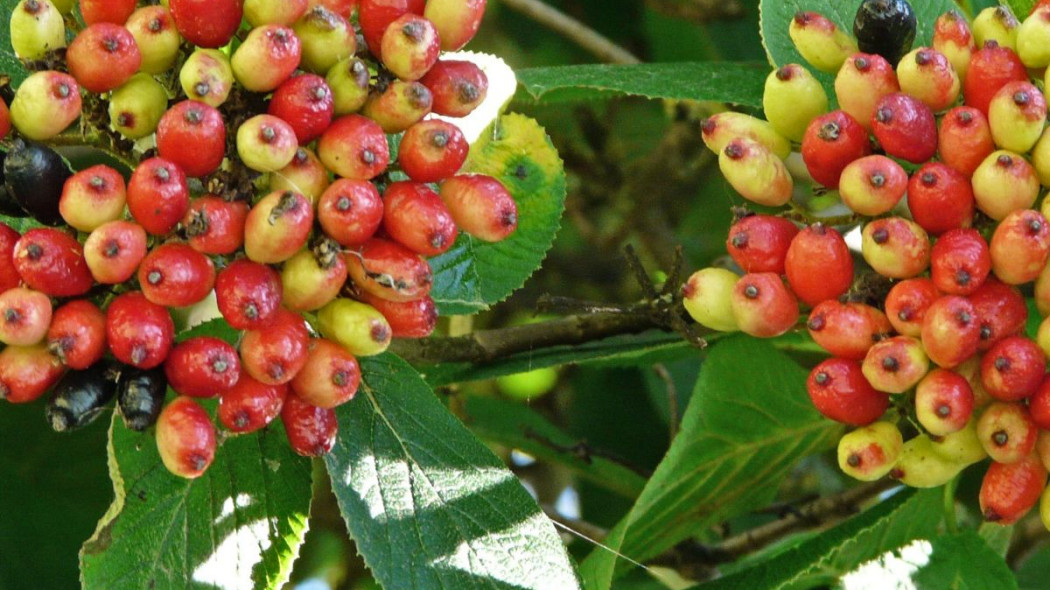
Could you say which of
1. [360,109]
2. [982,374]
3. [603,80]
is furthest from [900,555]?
[360,109]

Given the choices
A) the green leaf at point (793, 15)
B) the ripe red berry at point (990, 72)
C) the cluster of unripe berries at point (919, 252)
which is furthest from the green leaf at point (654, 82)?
the ripe red berry at point (990, 72)

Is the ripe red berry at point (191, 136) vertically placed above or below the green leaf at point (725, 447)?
above

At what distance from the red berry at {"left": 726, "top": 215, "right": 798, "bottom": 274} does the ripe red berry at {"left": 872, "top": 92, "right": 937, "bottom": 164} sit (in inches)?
5.6

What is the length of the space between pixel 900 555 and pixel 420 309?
81 centimetres

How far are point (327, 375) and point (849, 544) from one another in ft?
2.72

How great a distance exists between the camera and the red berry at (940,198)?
1395 mm

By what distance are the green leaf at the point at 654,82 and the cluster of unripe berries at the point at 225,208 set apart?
0.44 m

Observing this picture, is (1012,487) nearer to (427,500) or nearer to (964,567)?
(964,567)

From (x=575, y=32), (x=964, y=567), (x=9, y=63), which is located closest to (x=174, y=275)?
(x=9, y=63)

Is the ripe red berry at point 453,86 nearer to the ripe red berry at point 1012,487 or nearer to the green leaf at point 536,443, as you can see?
the ripe red berry at point 1012,487

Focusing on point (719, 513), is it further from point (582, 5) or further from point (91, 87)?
point (582, 5)

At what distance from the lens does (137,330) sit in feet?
4.11

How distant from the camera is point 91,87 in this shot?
4.36 ft

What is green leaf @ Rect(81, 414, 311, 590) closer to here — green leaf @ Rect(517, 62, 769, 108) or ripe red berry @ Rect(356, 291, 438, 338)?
ripe red berry @ Rect(356, 291, 438, 338)
